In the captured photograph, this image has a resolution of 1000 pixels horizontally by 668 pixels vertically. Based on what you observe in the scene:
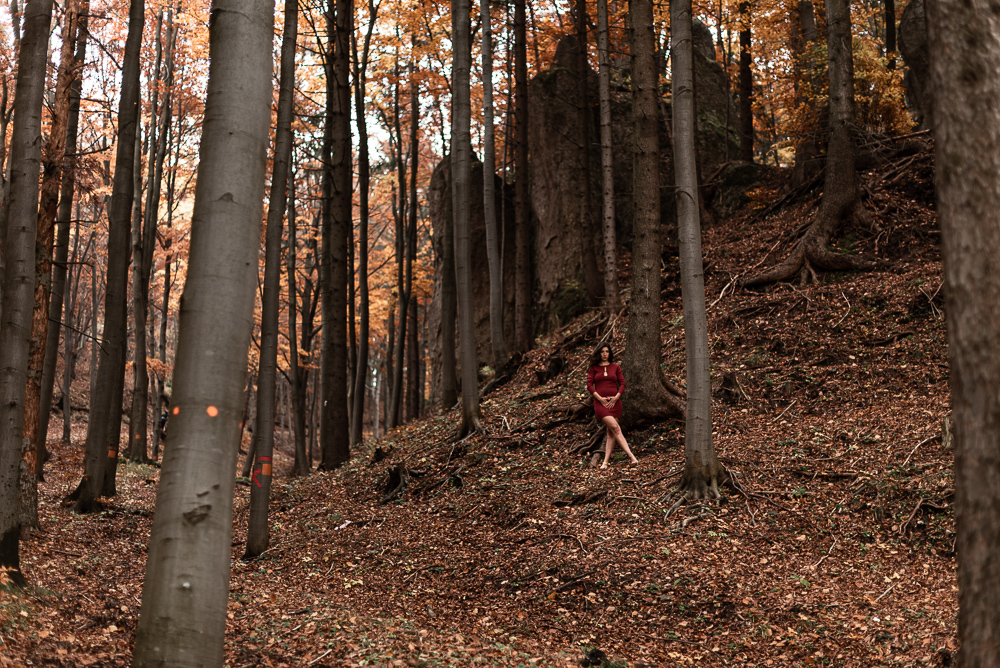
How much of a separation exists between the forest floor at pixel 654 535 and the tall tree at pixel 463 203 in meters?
0.87

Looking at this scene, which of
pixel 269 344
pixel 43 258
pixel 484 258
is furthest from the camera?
pixel 484 258

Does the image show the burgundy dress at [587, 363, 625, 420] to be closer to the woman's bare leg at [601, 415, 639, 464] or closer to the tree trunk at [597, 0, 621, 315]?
the woman's bare leg at [601, 415, 639, 464]

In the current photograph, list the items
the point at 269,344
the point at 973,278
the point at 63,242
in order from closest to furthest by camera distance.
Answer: the point at 973,278
the point at 269,344
the point at 63,242

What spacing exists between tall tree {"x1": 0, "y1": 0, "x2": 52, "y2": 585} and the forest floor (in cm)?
81

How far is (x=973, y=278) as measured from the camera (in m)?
2.53

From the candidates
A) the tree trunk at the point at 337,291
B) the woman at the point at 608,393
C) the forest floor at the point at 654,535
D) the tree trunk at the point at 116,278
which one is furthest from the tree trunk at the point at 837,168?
the tree trunk at the point at 116,278

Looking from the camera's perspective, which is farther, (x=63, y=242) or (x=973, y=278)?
(x=63, y=242)

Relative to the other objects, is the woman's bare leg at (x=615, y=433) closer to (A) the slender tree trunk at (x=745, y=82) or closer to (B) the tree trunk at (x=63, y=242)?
(B) the tree trunk at (x=63, y=242)

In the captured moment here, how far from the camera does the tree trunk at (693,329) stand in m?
7.73

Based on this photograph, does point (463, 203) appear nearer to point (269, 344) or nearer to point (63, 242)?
point (269, 344)

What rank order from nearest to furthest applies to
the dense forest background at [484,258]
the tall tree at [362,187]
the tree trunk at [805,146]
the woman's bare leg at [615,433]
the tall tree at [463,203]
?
the dense forest background at [484,258], the woman's bare leg at [615,433], the tall tree at [463,203], the tree trunk at [805,146], the tall tree at [362,187]

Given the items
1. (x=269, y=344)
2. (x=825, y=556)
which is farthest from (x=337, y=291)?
(x=825, y=556)

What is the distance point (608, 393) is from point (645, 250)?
6.68ft

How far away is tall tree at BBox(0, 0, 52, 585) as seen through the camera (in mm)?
5801
